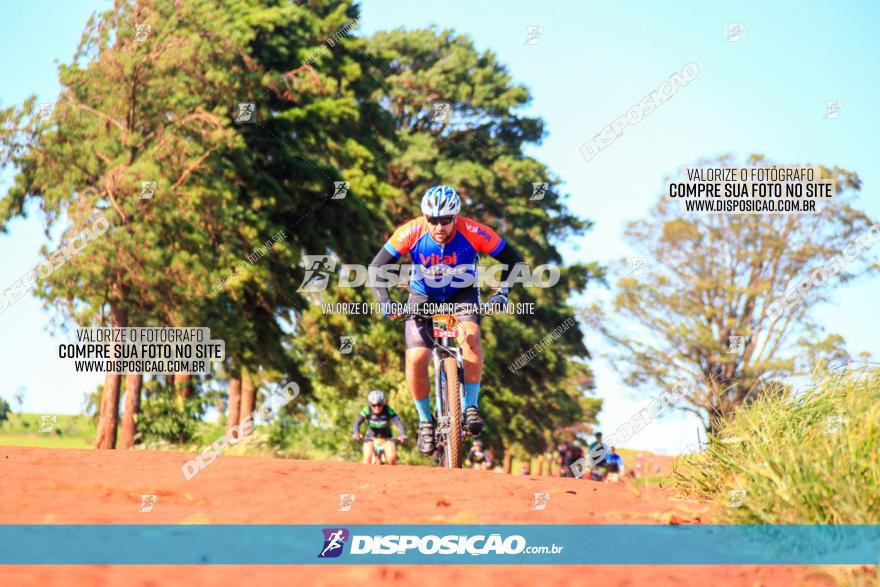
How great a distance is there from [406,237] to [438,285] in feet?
1.89

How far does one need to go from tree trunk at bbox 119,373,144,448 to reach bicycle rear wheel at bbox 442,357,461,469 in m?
13.6

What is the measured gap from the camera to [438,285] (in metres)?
9.61

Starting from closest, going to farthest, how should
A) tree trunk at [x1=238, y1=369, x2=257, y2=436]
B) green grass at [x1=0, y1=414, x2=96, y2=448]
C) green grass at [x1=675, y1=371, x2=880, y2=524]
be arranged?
green grass at [x1=675, y1=371, x2=880, y2=524] < green grass at [x1=0, y1=414, x2=96, y2=448] < tree trunk at [x1=238, y1=369, x2=257, y2=436]

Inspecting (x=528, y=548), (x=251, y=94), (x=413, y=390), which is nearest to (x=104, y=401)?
(x=251, y=94)

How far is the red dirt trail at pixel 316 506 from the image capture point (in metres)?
4.26

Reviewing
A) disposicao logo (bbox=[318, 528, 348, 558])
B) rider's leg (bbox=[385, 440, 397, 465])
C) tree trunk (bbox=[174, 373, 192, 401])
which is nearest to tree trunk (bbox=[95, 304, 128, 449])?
tree trunk (bbox=[174, 373, 192, 401])

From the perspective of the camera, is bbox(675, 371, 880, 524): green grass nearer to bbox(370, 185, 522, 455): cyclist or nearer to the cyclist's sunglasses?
bbox(370, 185, 522, 455): cyclist

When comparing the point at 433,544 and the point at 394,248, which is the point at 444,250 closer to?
the point at 394,248

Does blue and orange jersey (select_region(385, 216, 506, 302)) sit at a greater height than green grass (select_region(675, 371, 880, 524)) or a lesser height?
greater

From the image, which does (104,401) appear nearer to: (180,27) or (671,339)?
(180,27)

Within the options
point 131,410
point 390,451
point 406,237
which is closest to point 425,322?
point 406,237

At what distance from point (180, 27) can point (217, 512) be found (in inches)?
740

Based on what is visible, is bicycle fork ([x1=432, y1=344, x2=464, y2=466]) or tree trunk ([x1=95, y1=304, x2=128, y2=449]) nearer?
bicycle fork ([x1=432, y1=344, x2=464, y2=466])

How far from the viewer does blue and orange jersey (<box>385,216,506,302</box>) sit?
31.2 ft
